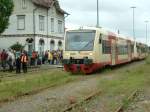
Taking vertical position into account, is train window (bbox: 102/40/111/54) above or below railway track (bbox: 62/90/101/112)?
above

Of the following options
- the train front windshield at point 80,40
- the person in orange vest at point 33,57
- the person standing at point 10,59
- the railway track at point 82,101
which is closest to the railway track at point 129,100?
the railway track at point 82,101

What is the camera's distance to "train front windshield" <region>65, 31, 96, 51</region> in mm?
32562

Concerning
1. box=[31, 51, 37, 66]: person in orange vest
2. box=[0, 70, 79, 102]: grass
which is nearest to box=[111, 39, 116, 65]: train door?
box=[31, 51, 37, 66]: person in orange vest

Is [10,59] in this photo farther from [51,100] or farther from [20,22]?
[20,22]

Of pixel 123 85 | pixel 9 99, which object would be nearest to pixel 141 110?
pixel 9 99

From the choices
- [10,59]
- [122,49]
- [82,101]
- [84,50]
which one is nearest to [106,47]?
[84,50]

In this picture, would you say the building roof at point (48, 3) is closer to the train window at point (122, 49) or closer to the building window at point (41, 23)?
the building window at point (41, 23)

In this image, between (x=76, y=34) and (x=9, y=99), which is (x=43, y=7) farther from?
(x=9, y=99)

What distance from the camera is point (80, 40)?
3278 centimetres

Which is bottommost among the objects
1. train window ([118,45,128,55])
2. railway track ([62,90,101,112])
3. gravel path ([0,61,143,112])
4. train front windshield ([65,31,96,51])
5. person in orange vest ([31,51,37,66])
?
gravel path ([0,61,143,112])

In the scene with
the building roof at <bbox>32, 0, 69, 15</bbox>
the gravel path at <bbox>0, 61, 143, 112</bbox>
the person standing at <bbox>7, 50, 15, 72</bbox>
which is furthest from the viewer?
the building roof at <bbox>32, 0, 69, 15</bbox>

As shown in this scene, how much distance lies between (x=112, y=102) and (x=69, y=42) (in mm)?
15654

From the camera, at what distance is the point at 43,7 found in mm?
64688

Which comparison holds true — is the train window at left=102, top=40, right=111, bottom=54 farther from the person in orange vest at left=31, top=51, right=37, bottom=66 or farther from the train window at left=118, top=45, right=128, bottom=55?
the person in orange vest at left=31, top=51, right=37, bottom=66
